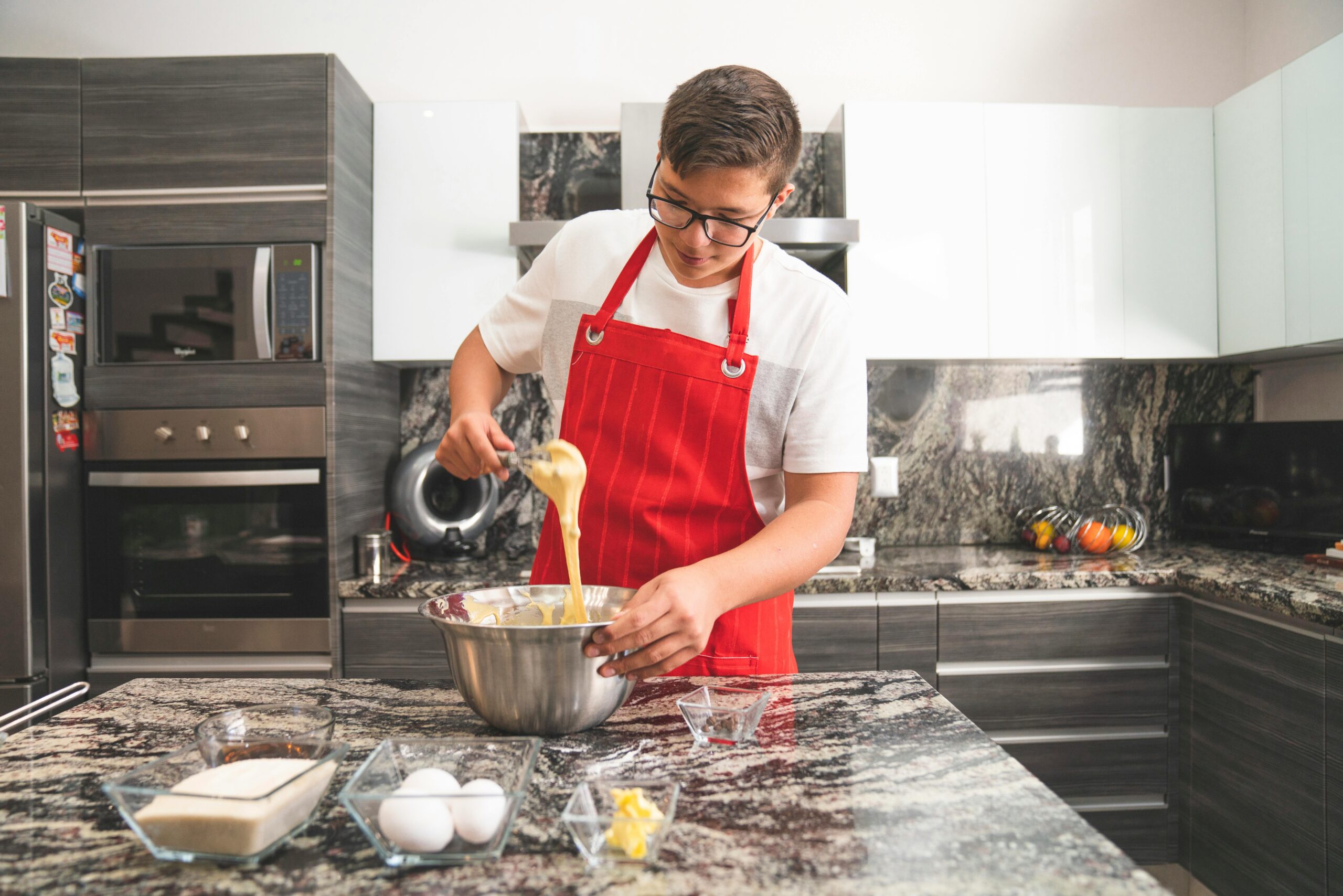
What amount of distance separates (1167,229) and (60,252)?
3.17 meters

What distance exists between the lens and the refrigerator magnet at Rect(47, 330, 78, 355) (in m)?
2.17

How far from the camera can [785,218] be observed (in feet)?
7.91

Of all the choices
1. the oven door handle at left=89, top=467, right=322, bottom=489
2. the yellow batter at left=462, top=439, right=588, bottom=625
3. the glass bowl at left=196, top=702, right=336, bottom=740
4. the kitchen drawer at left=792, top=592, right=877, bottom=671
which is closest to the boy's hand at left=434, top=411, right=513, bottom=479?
the yellow batter at left=462, top=439, right=588, bottom=625

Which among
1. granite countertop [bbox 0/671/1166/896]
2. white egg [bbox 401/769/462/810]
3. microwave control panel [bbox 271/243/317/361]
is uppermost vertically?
microwave control panel [bbox 271/243/317/361]

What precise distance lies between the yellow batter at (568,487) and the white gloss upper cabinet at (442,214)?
1.62 metres

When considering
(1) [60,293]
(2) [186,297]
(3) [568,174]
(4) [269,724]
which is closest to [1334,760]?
(4) [269,724]

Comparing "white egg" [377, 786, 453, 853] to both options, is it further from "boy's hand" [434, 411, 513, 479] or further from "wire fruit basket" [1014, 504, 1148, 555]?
"wire fruit basket" [1014, 504, 1148, 555]

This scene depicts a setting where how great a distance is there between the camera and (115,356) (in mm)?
2283

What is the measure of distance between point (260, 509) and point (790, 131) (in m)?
1.81

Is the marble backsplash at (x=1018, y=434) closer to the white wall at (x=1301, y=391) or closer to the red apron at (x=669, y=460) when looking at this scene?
the white wall at (x=1301, y=391)

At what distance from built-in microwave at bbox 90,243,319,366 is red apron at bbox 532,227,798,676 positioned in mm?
1262

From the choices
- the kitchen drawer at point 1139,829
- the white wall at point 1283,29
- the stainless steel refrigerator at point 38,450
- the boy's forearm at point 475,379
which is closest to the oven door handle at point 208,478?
the stainless steel refrigerator at point 38,450

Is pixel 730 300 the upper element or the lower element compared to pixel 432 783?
upper

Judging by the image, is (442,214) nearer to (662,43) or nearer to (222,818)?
(662,43)
